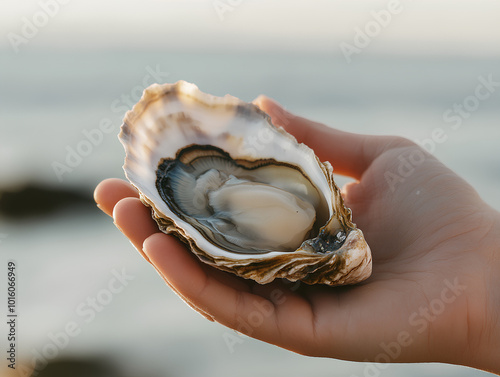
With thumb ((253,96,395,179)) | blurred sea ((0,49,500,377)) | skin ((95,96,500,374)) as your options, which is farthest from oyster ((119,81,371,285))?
blurred sea ((0,49,500,377))

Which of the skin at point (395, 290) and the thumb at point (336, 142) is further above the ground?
the thumb at point (336, 142)

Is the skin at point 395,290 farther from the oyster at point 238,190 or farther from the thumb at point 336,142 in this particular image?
the thumb at point 336,142

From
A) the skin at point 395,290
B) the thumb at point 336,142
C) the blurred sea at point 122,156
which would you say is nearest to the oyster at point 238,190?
the skin at point 395,290

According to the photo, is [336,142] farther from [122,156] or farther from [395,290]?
[122,156]

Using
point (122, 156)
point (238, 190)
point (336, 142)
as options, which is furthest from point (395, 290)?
point (122, 156)

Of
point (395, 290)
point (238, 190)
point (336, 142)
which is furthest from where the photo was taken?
point (336, 142)

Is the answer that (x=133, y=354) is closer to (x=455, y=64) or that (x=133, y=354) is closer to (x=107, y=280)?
(x=107, y=280)

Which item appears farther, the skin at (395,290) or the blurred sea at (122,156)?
the blurred sea at (122,156)
